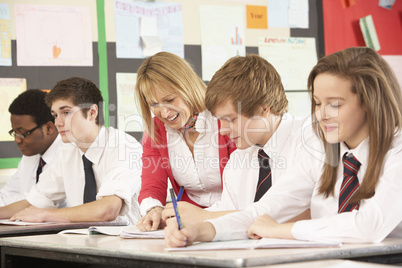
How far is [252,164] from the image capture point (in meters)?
1.91

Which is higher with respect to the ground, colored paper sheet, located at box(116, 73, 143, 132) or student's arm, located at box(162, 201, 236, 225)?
colored paper sheet, located at box(116, 73, 143, 132)

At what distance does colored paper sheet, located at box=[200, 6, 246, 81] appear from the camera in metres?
3.52

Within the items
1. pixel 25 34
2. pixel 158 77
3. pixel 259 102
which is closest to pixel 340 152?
pixel 259 102

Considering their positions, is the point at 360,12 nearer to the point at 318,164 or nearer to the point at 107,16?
the point at 107,16

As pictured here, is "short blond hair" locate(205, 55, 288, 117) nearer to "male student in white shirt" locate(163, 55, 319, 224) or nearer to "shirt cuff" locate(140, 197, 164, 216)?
"male student in white shirt" locate(163, 55, 319, 224)

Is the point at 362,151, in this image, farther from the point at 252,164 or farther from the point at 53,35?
the point at 53,35

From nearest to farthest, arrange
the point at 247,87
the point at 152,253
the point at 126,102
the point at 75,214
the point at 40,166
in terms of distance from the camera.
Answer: the point at 152,253 < the point at 247,87 < the point at 75,214 < the point at 40,166 < the point at 126,102

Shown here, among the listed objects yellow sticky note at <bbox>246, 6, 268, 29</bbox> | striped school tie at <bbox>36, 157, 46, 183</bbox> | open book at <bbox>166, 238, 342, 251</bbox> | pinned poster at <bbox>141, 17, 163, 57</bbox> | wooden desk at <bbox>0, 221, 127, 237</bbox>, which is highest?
yellow sticky note at <bbox>246, 6, 268, 29</bbox>

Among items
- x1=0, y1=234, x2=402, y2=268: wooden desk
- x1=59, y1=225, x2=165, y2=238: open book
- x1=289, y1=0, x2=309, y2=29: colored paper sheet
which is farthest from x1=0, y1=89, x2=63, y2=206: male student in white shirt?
x1=289, y1=0, x2=309, y2=29: colored paper sheet

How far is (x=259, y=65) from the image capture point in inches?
73.2

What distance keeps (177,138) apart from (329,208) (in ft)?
2.98

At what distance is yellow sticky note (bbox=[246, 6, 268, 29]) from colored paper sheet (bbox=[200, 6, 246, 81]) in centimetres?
5

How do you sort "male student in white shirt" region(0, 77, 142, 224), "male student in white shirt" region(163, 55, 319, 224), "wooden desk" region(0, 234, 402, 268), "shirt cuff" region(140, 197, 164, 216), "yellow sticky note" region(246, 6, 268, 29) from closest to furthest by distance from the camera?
"wooden desk" region(0, 234, 402, 268) < "male student in white shirt" region(163, 55, 319, 224) < "shirt cuff" region(140, 197, 164, 216) < "male student in white shirt" region(0, 77, 142, 224) < "yellow sticky note" region(246, 6, 268, 29)

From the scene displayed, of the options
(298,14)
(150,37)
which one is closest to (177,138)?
(150,37)
